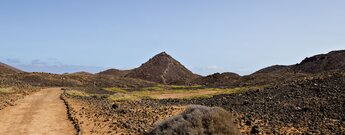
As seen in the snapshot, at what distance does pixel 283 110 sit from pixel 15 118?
16.3 meters

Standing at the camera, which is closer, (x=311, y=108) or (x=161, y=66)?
(x=311, y=108)

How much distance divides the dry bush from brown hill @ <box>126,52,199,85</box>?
99.5 metres

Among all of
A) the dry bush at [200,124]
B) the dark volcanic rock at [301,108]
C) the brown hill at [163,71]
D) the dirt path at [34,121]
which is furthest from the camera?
the brown hill at [163,71]

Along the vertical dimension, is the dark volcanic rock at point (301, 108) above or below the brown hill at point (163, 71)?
below

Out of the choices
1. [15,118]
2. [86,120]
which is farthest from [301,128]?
[15,118]

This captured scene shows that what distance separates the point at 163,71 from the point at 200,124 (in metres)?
105

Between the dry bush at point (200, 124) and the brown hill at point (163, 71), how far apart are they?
99478 mm

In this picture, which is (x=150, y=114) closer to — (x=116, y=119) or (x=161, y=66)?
(x=116, y=119)

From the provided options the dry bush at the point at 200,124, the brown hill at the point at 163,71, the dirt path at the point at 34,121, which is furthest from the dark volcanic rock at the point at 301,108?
the brown hill at the point at 163,71

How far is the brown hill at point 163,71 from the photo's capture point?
11756 cm

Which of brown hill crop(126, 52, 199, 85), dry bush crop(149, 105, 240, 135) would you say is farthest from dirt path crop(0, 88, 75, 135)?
brown hill crop(126, 52, 199, 85)

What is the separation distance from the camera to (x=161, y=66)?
405ft

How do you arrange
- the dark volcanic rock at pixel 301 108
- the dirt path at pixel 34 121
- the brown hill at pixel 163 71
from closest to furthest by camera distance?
the dirt path at pixel 34 121, the dark volcanic rock at pixel 301 108, the brown hill at pixel 163 71

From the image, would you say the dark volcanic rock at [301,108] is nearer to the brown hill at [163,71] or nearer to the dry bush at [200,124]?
the dry bush at [200,124]
